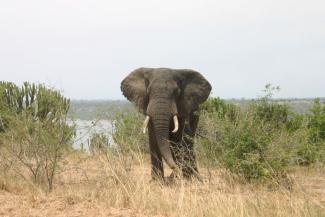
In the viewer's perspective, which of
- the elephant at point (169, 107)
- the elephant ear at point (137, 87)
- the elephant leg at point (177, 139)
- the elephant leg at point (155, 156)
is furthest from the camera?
the elephant ear at point (137, 87)

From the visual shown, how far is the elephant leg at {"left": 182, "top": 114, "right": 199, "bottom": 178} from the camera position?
10.6m

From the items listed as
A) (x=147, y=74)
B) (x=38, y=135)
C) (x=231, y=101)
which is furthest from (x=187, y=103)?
(x=231, y=101)

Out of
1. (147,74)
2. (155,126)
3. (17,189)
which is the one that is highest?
(147,74)

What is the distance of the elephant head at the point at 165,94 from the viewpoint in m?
10.5

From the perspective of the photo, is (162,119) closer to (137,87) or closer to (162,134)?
(162,134)

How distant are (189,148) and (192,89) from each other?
126 cm

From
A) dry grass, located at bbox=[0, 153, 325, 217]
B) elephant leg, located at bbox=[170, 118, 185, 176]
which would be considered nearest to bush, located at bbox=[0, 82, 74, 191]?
dry grass, located at bbox=[0, 153, 325, 217]

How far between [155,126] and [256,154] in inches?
79.7

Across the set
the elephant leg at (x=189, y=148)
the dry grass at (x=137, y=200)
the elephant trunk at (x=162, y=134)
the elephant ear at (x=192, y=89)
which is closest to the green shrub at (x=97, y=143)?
the dry grass at (x=137, y=200)

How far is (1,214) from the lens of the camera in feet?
23.1

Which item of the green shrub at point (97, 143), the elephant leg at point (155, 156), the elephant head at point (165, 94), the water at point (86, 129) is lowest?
the elephant leg at point (155, 156)

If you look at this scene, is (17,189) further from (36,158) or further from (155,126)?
(155,126)

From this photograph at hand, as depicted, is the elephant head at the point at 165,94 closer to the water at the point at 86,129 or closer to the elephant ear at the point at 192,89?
the elephant ear at the point at 192,89

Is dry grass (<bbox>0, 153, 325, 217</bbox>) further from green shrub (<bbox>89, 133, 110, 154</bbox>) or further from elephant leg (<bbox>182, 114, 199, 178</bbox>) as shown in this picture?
elephant leg (<bbox>182, 114, 199, 178</bbox>)
